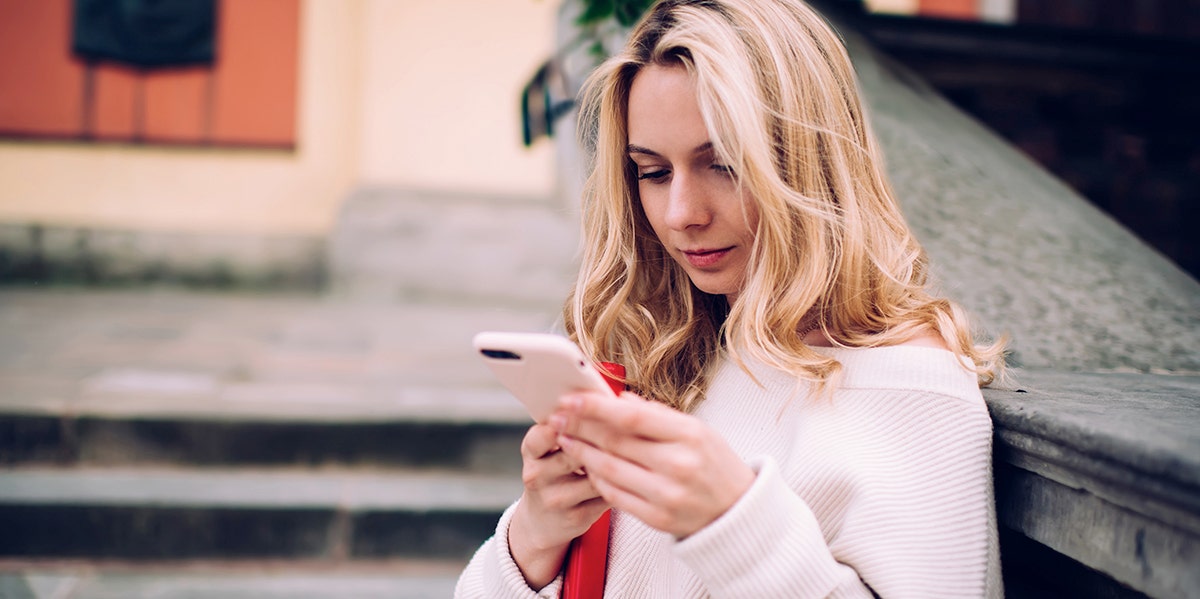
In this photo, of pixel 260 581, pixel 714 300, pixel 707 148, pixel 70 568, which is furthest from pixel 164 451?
pixel 707 148

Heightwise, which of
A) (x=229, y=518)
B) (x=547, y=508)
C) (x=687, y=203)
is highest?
(x=687, y=203)

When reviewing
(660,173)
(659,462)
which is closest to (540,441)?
(659,462)

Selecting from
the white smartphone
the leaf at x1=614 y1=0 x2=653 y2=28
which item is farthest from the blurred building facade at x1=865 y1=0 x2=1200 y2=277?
the white smartphone

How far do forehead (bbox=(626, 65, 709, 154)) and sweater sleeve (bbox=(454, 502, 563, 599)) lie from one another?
0.56 m

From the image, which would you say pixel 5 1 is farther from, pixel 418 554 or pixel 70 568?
pixel 418 554

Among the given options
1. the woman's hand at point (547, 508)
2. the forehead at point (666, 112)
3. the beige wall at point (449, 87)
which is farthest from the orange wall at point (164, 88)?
the woman's hand at point (547, 508)

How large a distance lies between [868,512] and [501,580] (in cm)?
53

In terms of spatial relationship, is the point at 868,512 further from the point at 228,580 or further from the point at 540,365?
the point at 228,580

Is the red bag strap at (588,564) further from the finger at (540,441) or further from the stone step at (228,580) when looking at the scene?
the stone step at (228,580)

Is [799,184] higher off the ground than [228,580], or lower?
higher

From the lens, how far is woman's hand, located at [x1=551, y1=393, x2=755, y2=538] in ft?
2.88

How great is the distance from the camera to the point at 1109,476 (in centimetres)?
90

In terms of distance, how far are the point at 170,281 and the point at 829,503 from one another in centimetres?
641

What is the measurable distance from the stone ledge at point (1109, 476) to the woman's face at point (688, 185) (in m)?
0.39
